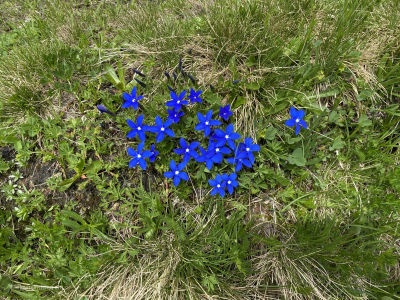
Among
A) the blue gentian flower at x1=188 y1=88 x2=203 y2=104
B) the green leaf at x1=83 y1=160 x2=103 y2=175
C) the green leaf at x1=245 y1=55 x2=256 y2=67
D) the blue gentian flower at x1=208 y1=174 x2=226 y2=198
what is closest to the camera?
the blue gentian flower at x1=208 y1=174 x2=226 y2=198

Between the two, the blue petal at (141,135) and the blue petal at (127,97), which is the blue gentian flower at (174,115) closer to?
the blue petal at (141,135)

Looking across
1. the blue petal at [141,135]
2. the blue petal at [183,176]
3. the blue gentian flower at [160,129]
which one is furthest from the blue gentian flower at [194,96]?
the blue petal at [183,176]

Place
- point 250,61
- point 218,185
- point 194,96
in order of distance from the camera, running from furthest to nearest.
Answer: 1. point 250,61
2. point 194,96
3. point 218,185

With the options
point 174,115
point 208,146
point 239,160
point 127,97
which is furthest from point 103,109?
point 239,160

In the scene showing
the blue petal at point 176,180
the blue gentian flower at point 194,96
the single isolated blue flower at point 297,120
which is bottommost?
the blue petal at point 176,180

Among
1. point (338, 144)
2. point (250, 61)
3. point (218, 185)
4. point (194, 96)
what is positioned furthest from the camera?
point (250, 61)

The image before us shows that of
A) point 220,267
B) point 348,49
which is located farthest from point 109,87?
point 348,49

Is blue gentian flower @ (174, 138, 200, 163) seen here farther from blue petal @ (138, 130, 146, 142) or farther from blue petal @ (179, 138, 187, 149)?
blue petal @ (138, 130, 146, 142)

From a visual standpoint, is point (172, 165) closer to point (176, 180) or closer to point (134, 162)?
point (176, 180)

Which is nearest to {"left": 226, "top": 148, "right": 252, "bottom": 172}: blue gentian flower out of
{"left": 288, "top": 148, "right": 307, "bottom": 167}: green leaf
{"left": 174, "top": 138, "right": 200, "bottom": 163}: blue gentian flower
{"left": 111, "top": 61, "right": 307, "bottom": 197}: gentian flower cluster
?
{"left": 111, "top": 61, "right": 307, "bottom": 197}: gentian flower cluster

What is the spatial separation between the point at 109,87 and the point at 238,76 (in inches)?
51.1

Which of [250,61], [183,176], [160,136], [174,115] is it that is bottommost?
[183,176]

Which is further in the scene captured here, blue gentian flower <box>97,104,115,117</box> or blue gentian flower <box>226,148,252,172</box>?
blue gentian flower <box>97,104,115,117</box>

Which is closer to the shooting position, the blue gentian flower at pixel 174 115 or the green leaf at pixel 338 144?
the blue gentian flower at pixel 174 115
